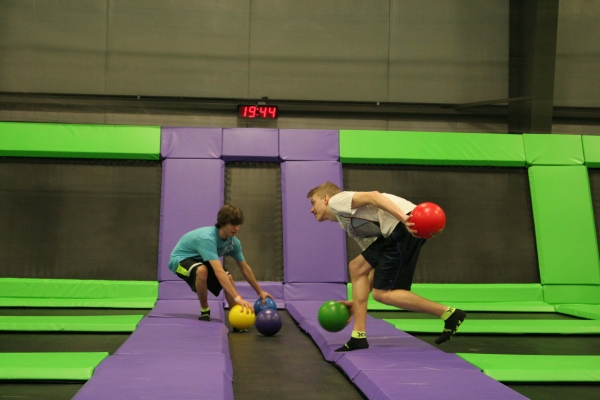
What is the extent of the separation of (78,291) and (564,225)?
→ 5.03 m

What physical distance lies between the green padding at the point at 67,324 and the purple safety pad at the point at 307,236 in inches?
77.1

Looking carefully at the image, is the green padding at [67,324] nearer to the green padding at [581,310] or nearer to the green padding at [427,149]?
the green padding at [427,149]

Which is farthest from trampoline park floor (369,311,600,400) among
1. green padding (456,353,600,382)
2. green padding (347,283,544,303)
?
green padding (347,283,544,303)

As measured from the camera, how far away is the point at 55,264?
659 cm

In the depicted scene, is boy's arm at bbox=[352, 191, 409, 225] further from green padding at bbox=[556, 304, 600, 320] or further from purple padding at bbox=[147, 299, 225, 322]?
green padding at bbox=[556, 304, 600, 320]

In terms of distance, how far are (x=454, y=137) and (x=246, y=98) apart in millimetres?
2868

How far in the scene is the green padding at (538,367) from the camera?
324cm

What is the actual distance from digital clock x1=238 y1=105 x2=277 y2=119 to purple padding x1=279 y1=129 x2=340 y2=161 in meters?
1.42

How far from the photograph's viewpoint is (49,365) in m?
3.34

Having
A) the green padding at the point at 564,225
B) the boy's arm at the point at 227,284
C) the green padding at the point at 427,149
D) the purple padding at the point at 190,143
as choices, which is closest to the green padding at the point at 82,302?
the purple padding at the point at 190,143

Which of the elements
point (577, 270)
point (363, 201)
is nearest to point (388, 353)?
point (363, 201)

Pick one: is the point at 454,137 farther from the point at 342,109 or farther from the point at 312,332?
the point at 312,332

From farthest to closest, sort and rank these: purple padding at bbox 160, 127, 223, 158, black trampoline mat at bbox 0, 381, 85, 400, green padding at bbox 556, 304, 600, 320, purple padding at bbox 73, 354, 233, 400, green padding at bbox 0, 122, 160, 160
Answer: purple padding at bbox 160, 127, 223, 158
green padding at bbox 0, 122, 160, 160
green padding at bbox 556, 304, 600, 320
black trampoline mat at bbox 0, 381, 85, 400
purple padding at bbox 73, 354, 233, 400

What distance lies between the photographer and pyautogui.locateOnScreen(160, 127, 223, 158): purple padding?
7008mm
